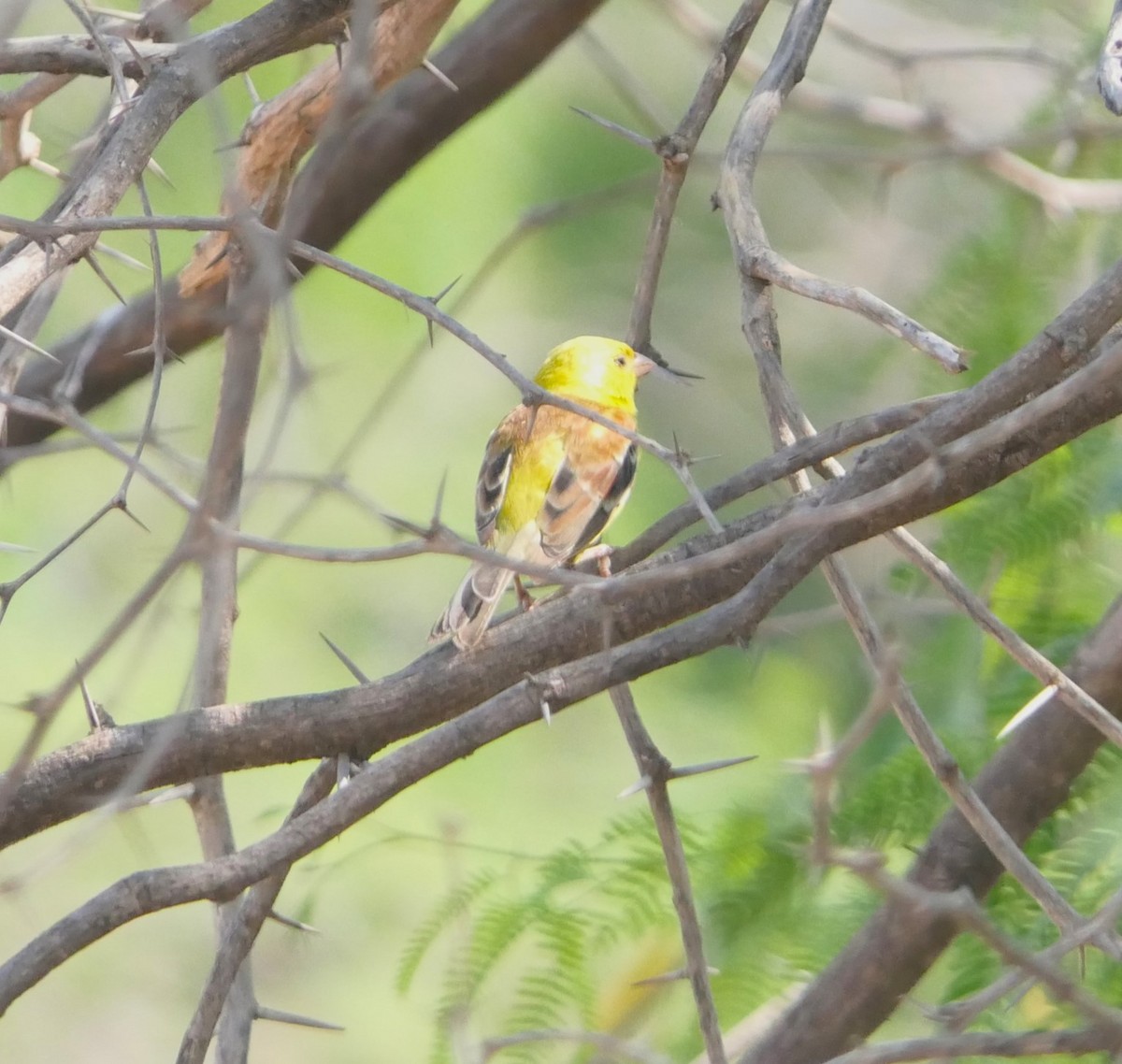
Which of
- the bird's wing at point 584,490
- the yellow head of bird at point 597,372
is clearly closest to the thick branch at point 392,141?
the yellow head of bird at point 597,372

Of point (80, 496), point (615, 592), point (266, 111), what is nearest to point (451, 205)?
point (80, 496)

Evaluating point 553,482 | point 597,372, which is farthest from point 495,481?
point 597,372

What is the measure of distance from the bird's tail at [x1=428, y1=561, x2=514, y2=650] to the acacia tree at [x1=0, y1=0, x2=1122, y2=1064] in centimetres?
9

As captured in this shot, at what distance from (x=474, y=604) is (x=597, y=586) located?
35.5 inches

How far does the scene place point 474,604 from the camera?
7.18ft

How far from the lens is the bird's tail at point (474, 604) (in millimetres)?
1981

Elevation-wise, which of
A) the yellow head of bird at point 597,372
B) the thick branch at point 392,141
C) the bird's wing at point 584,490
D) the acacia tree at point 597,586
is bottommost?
the acacia tree at point 597,586

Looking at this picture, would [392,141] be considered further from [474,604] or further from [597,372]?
[474,604]

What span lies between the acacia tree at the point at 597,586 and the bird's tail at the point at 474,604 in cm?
9

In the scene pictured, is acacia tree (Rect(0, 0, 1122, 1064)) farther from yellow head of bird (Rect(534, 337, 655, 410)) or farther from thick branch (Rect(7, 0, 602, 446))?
yellow head of bird (Rect(534, 337, 655, 410))

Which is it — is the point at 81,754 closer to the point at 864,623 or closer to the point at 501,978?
the point at 864,623

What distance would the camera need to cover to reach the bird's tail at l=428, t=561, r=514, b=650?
1.98 meters

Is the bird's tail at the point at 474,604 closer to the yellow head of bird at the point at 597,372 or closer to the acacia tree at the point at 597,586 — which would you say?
the acacia tree at the point at 597,586

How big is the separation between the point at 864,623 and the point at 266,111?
1.54m
